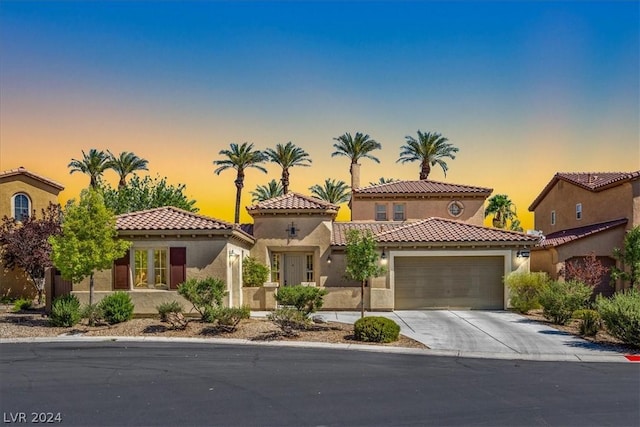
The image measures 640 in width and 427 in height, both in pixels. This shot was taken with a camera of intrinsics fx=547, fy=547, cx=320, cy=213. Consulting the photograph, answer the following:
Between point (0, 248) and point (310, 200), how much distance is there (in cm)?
1694

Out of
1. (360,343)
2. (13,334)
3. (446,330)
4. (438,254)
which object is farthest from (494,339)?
(13,334)

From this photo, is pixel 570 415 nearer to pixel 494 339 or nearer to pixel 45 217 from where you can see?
pixel 494 339

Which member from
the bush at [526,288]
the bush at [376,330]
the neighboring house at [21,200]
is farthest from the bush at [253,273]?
the neighboring house at [21,200]

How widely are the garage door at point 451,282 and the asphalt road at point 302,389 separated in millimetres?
10138

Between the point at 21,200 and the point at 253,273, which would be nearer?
the point at 253,273

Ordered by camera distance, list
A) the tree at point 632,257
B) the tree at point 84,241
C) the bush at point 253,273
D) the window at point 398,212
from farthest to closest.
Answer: the window at point 398,212
the bush at point 253,273
the tree at point 632,257
the tree at point 84,241

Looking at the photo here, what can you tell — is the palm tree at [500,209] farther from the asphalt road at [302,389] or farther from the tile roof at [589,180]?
the asphalt road at [302,389]

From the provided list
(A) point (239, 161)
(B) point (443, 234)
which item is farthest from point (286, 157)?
(B) point (443, 234)

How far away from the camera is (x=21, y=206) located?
31000 millimetres

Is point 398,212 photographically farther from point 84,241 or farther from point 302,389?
point 302,389

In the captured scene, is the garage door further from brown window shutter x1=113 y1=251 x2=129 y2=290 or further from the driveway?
brown window shutter x1=113 y1=251 x2=129 y2=290

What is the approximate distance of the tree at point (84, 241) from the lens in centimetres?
1942

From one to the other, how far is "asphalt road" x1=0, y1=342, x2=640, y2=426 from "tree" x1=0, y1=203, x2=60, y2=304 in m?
13.4

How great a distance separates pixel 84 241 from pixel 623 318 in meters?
17.9
